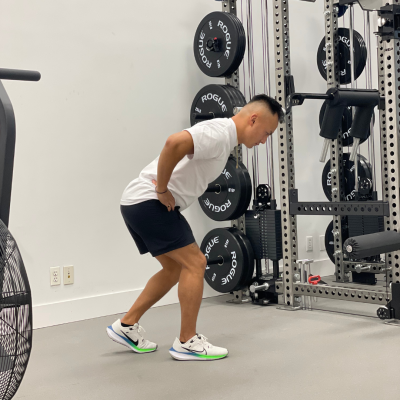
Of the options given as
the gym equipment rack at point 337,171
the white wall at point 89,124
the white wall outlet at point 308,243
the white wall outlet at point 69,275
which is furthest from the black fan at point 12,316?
the white wall outlet at point 308,243

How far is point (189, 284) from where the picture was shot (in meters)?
2.48

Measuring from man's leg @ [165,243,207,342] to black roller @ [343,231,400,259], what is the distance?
75 centimetres

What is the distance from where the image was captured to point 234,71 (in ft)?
12.4

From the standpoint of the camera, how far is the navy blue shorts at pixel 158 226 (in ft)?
8.14

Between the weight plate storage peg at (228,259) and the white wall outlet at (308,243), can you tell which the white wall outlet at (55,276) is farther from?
the white wall outlet at (308,243)

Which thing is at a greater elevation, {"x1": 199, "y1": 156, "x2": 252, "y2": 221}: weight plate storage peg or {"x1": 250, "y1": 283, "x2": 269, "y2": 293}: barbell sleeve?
{"x1": 199, "y1": 156, "x2": 252, "y2": 221}: weight plate storage peg

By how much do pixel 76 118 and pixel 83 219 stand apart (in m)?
0.67

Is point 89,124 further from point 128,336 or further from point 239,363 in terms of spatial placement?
point 239,363

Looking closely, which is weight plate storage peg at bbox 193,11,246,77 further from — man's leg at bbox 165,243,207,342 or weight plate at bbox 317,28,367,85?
man's leg at bbox 165,243,207,342

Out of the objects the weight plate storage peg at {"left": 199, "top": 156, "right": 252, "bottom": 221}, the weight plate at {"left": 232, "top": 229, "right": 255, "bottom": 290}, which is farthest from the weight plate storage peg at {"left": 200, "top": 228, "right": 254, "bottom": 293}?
the weight plate storage peg at {"left": 199, "top": 156, "right": 252, "bottom": 221}

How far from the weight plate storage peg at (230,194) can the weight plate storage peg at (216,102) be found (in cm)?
34

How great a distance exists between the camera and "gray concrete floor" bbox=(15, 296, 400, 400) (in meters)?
2.10

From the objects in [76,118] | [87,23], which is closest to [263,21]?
[87,23]

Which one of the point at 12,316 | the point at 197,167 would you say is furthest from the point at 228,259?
the point at 12,316
